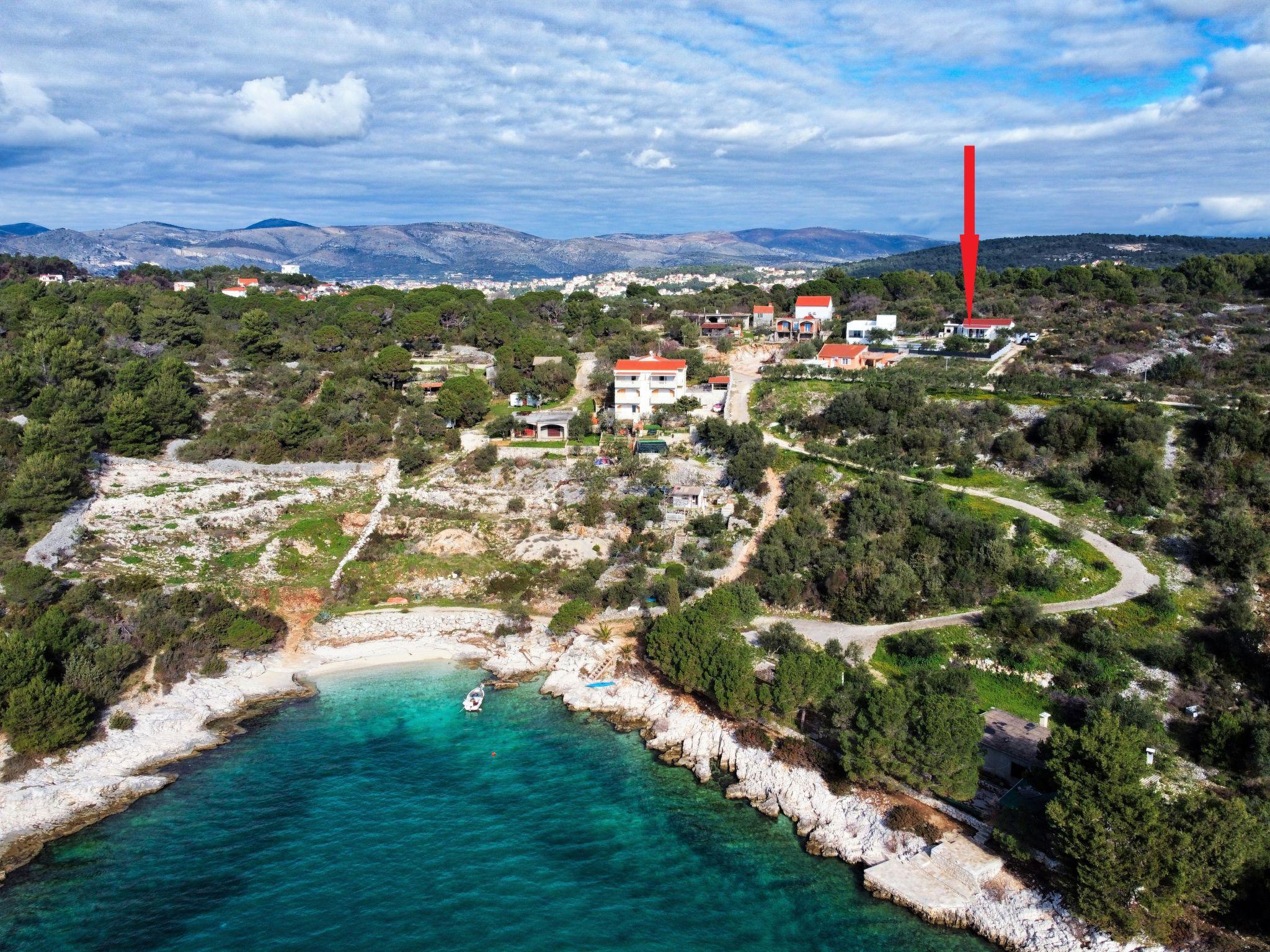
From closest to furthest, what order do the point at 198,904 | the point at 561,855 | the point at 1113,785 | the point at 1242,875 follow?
the point at 1242,875 → the point at 1113,785 → the point at 198,904 → the point at 561,855

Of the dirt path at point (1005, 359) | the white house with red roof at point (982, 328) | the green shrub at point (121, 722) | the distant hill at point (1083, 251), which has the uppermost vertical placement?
the distant hill at point (1083, 251)

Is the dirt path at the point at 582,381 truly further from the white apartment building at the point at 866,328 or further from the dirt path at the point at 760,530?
the white apartment building at the point at 866,328

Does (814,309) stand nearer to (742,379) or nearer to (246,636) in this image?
(742,379)

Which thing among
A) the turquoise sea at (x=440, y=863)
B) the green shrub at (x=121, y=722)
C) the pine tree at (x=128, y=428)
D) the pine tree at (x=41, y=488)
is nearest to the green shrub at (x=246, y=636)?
the turquoise sea at (x=440, y=863)

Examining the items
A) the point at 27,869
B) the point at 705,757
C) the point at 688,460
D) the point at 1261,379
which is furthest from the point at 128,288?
the point at 1261,379

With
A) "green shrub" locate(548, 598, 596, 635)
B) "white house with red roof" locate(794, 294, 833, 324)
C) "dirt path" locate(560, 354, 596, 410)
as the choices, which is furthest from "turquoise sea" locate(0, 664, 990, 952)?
"white house with red roof" locate(794, 294, 833, 324)

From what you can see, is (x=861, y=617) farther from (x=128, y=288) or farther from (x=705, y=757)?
(x=128, y=288)
